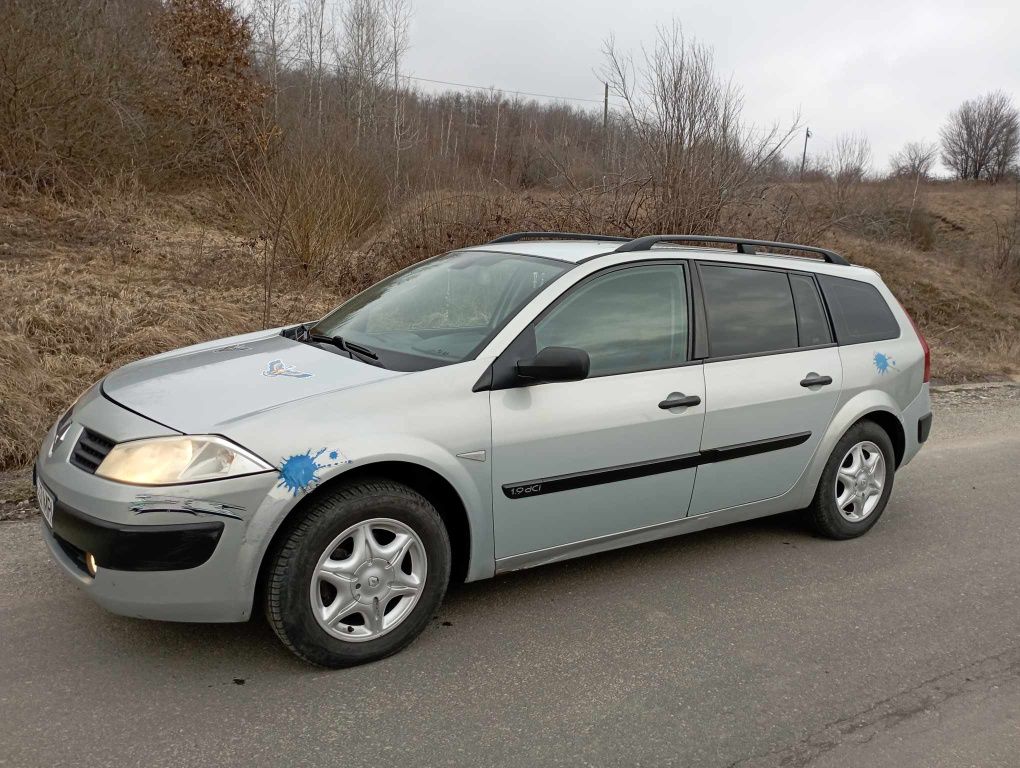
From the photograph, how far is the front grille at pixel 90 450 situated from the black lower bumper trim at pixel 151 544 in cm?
23

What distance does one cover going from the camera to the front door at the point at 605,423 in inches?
136

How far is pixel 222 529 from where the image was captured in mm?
2854

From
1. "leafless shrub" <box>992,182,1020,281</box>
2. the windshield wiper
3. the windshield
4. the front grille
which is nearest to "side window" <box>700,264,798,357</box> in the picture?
the windshield

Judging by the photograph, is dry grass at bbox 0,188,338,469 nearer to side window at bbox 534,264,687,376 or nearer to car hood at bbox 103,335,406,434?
car hood at bbox 103,335,406,434

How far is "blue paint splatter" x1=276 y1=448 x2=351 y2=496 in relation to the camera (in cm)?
293

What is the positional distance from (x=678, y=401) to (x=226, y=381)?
77.0 inches

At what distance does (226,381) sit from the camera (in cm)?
337

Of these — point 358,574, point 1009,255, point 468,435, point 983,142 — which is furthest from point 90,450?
point 983,142

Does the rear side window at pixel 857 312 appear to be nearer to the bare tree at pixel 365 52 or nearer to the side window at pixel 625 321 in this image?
the side window at pixel 625 321

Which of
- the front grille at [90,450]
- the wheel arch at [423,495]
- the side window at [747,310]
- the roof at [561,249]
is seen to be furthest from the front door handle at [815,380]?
the front grille at [90,450]

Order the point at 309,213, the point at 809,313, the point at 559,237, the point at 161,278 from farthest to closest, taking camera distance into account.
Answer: the point at 309,213 < the point at 161,278 < the point at 559,237 < the point at 809,313

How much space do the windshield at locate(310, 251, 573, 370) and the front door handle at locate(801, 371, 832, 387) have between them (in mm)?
1462

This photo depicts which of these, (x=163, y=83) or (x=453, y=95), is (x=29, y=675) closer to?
(x=163, y=83)

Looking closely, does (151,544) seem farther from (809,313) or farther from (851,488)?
(851,488)
